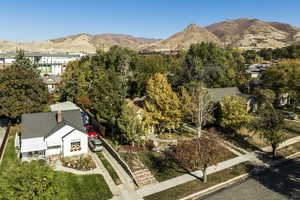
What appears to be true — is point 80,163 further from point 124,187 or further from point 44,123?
point 44,123

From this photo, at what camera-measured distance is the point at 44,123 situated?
1022 inches

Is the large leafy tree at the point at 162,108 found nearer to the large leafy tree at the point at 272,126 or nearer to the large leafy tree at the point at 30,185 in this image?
the large leafy tree at the point at 272,126

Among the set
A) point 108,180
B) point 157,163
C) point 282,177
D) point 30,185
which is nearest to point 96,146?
point 108,180

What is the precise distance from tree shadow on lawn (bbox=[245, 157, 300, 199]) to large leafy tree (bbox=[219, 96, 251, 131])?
6.74 m

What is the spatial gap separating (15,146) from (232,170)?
27185 millimetres

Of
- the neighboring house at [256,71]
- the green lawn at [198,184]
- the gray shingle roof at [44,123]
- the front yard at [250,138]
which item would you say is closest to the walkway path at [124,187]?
the green lawn at [198,184]

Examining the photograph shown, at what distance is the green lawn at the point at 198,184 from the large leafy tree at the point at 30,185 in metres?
9.11

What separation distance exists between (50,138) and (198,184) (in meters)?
17.4

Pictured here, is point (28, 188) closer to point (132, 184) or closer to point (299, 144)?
point (132, 184)

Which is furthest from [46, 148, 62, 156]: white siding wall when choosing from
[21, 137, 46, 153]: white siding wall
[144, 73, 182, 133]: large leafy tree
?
[144, 73, 182, 133]: large leafy tree

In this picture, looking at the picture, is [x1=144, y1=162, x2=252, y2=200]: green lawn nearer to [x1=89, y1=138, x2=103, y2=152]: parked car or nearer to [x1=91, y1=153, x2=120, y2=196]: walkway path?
[x1=91, y1=153, x2=120, y2=196]: walkway path

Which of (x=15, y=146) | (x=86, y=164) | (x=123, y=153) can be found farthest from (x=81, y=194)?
(x=15, y=146)

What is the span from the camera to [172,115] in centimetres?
3016

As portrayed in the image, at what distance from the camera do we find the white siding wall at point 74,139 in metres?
24.9
